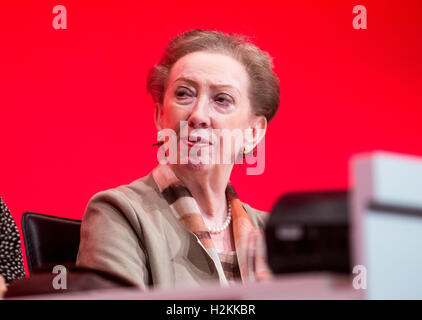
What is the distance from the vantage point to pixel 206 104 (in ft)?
5.73

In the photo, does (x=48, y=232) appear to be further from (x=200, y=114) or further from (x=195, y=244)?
(x=200, y=114)

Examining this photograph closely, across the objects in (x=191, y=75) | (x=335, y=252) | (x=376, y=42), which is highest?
(x=376, y=42)

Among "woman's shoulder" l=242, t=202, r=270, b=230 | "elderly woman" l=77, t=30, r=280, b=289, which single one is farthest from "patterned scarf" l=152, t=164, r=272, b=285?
"woman's shoulder" l=242, t=202, r=270, b=230

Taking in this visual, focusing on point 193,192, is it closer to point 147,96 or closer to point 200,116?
point 200,116

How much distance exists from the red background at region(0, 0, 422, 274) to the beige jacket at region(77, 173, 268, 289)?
0.81 meters

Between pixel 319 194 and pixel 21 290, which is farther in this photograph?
pixel 21 290

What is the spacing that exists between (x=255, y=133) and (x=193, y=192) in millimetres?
366

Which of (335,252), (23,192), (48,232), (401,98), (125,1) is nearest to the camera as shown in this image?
(335,252)

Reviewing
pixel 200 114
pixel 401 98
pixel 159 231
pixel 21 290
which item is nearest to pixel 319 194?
pixel 21 290

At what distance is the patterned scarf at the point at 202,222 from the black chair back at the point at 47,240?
0.30 metres

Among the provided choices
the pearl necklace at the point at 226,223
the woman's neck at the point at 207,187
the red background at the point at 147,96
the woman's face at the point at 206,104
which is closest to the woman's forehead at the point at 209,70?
the woman's face at the point at 206,104

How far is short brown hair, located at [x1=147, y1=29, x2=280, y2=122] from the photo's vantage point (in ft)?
6.00

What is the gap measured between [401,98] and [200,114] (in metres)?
1.37

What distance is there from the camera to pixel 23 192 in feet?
7.34
